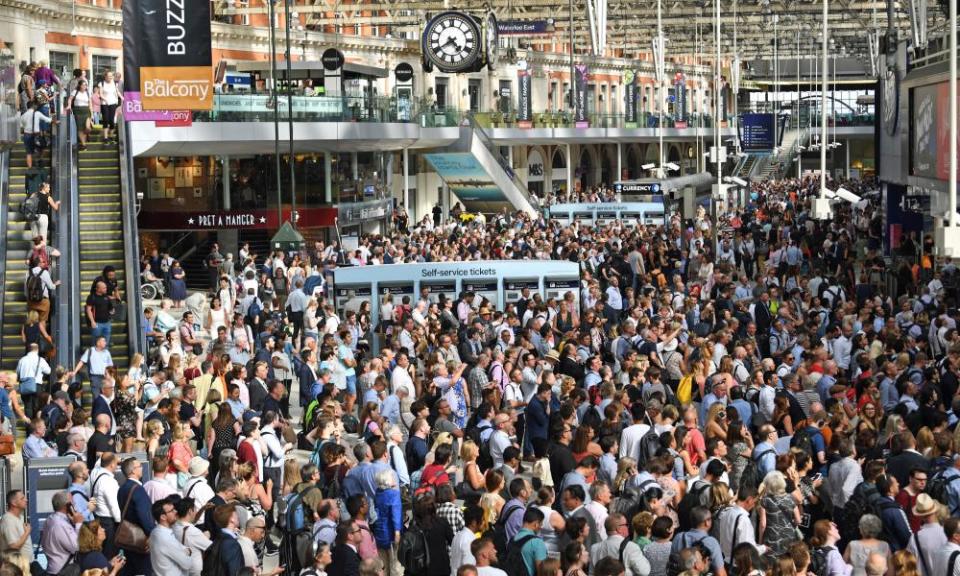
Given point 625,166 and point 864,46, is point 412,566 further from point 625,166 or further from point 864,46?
point 864,46

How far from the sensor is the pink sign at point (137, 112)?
95.0 feet

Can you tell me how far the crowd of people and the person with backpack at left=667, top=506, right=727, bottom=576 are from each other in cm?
2

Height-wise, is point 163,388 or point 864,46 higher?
point 864,46

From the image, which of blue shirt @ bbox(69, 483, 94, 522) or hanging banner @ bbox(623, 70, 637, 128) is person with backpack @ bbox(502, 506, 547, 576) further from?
hanging banner @ bbox(623, 70, 637, 128)

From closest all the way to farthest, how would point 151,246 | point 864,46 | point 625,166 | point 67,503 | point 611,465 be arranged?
1. point 67,503
2. point 611,465
3. point 151,246
4. point 625,166
5. point 864,46

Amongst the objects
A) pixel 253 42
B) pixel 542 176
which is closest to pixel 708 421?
pixel 253 42

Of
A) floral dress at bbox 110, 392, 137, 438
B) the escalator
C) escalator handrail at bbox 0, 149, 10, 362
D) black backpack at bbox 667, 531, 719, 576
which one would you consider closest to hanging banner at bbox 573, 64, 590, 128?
the escalator

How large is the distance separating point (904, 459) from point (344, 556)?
4.92 m

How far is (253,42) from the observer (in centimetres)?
5547

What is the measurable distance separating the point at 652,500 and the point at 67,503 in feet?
14.2

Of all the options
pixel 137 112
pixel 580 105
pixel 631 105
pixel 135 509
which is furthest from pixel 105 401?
pixel 631 105

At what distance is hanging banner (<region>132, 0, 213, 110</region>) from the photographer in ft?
90.7

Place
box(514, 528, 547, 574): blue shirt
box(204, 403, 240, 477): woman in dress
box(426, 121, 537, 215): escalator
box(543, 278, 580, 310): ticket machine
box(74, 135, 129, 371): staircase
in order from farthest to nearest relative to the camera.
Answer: box(426, 121, 537, 215): escalator, box(543, 278, 580, 310): ticket machine, box(74, 135, 129, 371): staircase, box(204, 403, 240, 477): woman in dress, box(514, 528, 547, 574): blue shirt

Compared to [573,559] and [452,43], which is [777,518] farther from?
[452,43]
